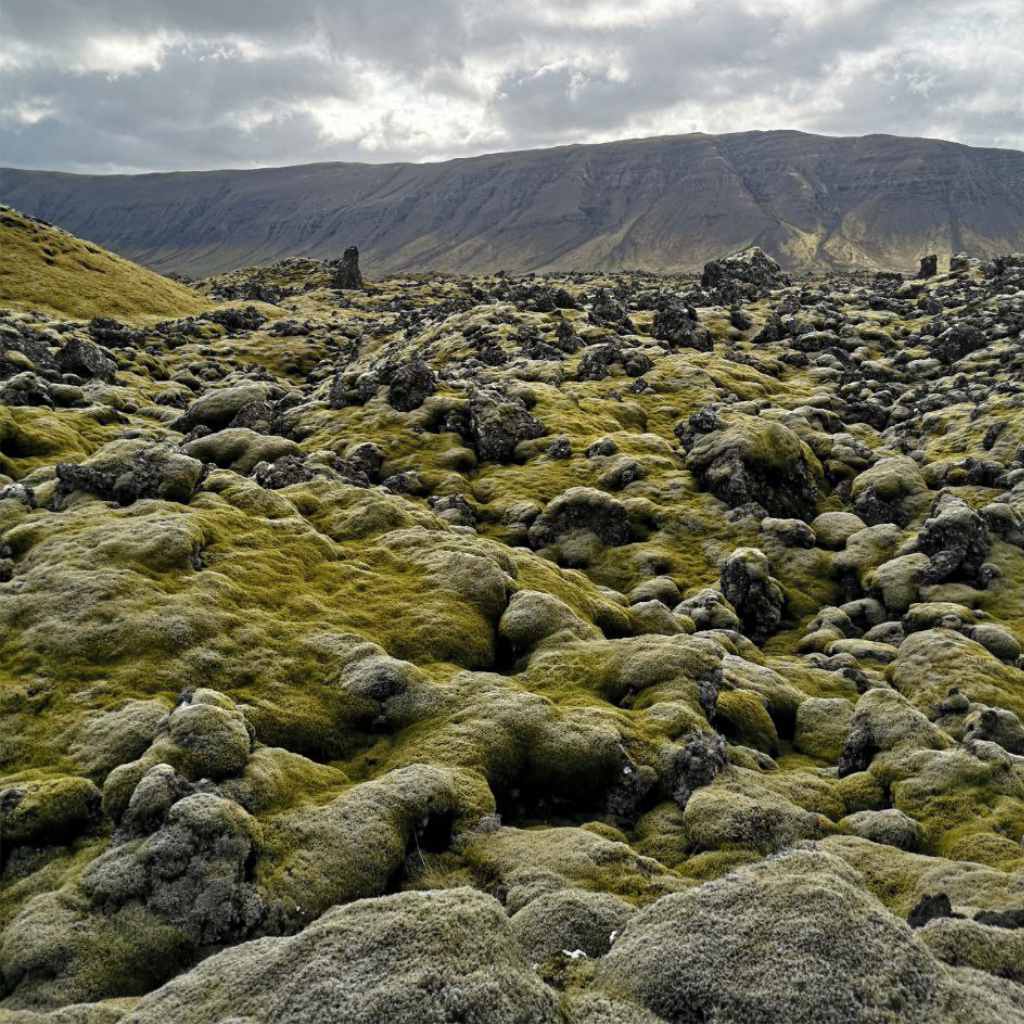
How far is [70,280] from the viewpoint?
162125mm

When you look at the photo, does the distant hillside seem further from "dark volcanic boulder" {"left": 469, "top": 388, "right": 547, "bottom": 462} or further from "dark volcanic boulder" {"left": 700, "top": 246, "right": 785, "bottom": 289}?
"dark volcanic boulder" {"left": 700, "top": 246, "right": 785, "bottom": 289}

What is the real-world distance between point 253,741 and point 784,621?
33940mm

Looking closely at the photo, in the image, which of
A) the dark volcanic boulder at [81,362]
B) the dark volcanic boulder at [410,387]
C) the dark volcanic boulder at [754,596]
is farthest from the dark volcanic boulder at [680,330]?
the dark volcanic boulder at [81,362]

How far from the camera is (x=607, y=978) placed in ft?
40.8

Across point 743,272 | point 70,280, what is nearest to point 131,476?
point 70,280

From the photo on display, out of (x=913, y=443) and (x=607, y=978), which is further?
(x=913, y=443)

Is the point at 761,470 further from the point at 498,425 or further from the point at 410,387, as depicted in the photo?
the point at 410,387

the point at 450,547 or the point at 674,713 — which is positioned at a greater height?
the point at 450,547

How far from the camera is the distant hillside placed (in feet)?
494

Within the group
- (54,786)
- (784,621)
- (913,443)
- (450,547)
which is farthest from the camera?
(913,443)

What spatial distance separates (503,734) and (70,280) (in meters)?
173

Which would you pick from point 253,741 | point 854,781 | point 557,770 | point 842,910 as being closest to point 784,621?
point 854,781

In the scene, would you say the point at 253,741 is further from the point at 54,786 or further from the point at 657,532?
the point at 657,532

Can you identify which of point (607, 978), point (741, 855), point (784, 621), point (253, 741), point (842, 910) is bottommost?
point (784, 621)
